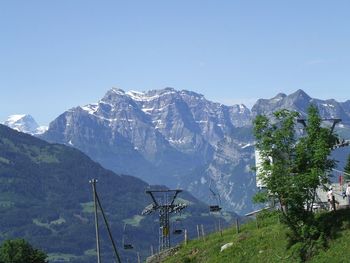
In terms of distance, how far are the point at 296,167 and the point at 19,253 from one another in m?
79.4

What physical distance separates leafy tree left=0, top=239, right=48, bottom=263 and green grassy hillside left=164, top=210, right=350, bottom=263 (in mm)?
50123

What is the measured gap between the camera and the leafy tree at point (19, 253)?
4688 inches

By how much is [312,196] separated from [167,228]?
55.7m

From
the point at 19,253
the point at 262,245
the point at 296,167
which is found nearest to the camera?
the point at 296,167

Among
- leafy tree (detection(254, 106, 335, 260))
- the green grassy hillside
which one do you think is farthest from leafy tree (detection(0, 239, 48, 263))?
leafy tree (detection(254, 106, 335, 260))

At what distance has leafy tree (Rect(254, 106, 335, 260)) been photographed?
52.1 metres

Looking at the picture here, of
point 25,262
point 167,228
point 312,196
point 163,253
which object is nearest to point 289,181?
point 312,196

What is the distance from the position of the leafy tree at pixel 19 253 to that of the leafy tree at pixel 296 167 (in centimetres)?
7394

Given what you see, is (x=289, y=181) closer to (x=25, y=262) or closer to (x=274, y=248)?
(x=274, y=248)

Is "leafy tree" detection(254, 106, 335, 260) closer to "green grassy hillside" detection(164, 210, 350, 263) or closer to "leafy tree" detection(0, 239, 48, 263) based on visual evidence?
"green grassy hillside" detection(164, 210, 350, 263)

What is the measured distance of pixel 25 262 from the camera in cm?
11850

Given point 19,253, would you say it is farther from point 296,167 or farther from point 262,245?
point 296,167

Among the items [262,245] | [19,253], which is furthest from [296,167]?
[19,253]

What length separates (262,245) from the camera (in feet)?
196
